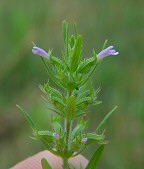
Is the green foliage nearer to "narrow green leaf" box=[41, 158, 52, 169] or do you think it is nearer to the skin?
"narrow green leaf" box=[41, 158, 52, 169]

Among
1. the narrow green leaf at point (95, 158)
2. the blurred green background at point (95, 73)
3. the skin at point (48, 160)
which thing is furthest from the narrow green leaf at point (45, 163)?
the blurred green background at point (95, 73)

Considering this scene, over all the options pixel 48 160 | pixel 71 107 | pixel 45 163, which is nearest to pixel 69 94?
pixel 71 107

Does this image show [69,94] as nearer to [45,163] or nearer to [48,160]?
[45,163]

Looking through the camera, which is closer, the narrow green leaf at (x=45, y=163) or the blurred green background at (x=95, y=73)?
the narrow green leaf at (x=45, y=163)

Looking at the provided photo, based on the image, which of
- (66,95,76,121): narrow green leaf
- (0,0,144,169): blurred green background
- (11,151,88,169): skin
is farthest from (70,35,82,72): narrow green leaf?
(0,0,144,169): blurred green background

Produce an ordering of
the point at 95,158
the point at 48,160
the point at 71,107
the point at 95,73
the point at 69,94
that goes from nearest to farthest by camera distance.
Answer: the point at 71,107 → the point at 69,94 → the point at 95,158 → the point at 48,160 → the point at 95,73

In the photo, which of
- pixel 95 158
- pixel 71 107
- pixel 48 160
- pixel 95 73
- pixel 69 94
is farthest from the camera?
pixel 95 73

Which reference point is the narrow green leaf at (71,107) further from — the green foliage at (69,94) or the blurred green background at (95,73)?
the blurred green background at (95,73)

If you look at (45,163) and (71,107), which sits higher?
(71,107)

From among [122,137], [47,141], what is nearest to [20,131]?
[122,137]

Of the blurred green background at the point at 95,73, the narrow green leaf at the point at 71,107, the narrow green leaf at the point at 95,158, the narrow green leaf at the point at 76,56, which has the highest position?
the narrow green leaf at the point at 76,56
